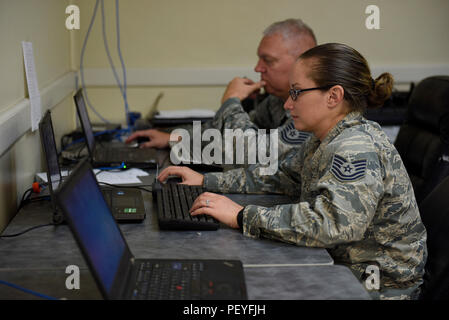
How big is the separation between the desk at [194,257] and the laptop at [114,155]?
56 centimetres

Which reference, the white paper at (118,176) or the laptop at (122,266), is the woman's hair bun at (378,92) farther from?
the white paper at (118,176)

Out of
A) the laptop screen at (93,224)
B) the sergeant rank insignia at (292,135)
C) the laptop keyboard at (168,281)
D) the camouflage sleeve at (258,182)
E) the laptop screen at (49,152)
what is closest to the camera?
the laptop screen at (93,224)

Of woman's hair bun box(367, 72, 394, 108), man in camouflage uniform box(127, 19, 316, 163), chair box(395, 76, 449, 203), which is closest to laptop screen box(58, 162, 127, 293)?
woman's hair bun box(367, 72, 394, 108)

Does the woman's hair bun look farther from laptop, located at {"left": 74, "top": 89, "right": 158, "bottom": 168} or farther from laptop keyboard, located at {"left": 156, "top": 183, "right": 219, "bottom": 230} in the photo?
laptop, located at {"left": 74, "top": 89, "right": 158, "bottom": 168}

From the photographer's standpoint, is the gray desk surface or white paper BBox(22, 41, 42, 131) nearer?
the gray desk surface

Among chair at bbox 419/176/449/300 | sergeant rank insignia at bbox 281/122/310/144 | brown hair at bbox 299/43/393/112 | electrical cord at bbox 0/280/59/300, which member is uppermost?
brown hair at bbox 299/43/393/112

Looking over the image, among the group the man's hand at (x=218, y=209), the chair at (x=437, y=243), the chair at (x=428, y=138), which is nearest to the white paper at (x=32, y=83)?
the man's hand at (x=218, y=209)

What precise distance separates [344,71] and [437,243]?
0.52m

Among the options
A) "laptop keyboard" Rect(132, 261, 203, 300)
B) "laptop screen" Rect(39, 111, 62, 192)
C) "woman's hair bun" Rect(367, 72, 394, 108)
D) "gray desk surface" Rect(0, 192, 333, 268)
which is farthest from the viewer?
"woman's hair bun" Rect(367, 72, 394, 108)

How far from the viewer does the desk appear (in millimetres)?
1062

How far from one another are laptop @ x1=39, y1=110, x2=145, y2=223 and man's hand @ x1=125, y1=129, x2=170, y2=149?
78 cm

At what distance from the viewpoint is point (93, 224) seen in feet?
2.94

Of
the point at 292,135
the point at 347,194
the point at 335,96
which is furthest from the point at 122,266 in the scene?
the point at 292,135

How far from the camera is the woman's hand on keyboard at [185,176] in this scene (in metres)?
1.78
